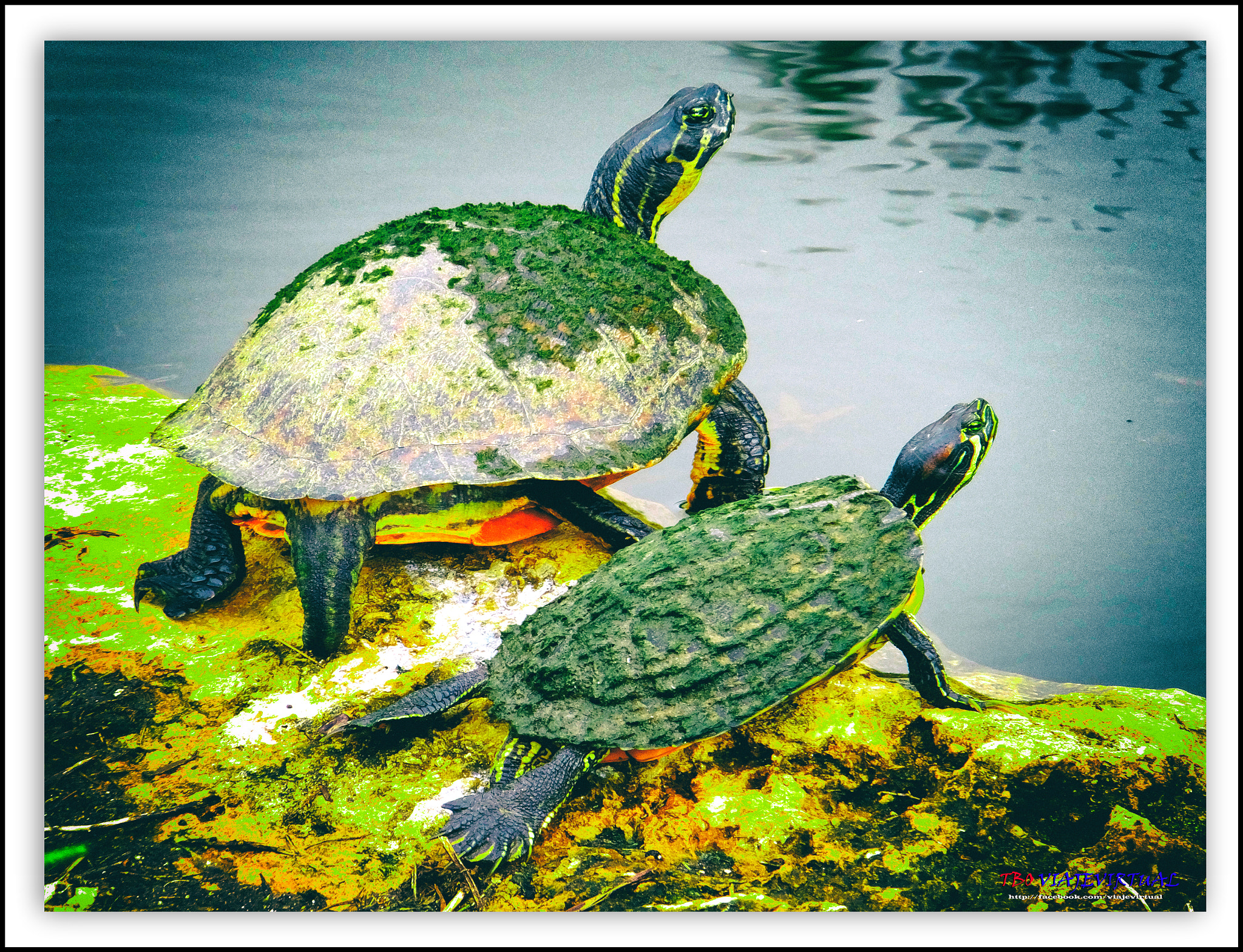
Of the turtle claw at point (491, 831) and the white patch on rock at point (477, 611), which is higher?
the white patch on rock at point (477, 611)

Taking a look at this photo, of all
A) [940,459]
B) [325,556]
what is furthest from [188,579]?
[940,459]

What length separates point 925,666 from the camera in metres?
2.46

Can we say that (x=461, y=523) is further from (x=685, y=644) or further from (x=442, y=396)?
(x=685, y=644)

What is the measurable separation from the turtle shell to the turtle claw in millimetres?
191

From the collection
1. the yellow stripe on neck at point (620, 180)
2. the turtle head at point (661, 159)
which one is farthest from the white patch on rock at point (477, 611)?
the turtle head at point (661, 159)

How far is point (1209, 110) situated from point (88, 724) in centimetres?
411

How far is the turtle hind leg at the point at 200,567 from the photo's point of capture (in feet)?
9.30

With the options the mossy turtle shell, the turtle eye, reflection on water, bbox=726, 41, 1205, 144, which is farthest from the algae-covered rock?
reflection on water, bbox=726, 41, 1205, 144

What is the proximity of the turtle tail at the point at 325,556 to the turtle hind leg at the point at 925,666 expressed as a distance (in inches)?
66.6

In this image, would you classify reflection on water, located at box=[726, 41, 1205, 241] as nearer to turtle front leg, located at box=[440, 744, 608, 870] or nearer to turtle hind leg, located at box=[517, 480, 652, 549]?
turtle hind leg, located at box=[517, 480, 652, 549]

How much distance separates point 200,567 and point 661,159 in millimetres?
2574

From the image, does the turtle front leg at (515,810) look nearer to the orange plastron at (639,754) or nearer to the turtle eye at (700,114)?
the orange plastron at (639,754)
